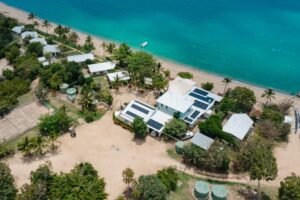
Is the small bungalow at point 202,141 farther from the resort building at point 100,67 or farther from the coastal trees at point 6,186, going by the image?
the resort building at point 100,67

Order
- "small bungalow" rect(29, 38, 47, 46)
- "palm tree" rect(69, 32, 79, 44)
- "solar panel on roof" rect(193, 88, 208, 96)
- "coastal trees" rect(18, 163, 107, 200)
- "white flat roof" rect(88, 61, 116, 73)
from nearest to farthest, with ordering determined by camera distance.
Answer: "coastal trees" rect(18, 163, 107, 200) → "solar panel on roof" rect(193, 88, 208, 96) → "white flat roof" rect(88, 61, 116, 73) → "small bungalow" rect(29, 38, 47, 46) → "palm tree" rect(69, 32, 79, 44)

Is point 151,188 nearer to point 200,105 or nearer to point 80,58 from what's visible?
point 200,105

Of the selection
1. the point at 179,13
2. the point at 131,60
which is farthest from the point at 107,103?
the point at 179,13

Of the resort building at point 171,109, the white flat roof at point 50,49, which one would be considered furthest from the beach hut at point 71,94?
the white flat roof at point 50,49

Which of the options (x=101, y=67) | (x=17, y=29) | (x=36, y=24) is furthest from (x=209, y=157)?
(x=36, y=24)

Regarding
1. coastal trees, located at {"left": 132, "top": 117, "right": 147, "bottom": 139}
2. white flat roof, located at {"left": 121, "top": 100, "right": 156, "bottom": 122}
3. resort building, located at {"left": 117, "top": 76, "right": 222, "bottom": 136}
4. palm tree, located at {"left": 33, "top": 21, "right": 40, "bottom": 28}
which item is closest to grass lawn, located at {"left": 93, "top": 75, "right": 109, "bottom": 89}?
white flat roof, located at {"left": 121, "top": 100, "right": 156, "bottom": 122}

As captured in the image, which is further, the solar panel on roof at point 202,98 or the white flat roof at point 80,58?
the white flat roof at point 80,58

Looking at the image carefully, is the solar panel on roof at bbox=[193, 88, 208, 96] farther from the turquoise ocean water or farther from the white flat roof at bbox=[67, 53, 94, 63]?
the white flat roof at bbox=[67, 53, 94, 63]
